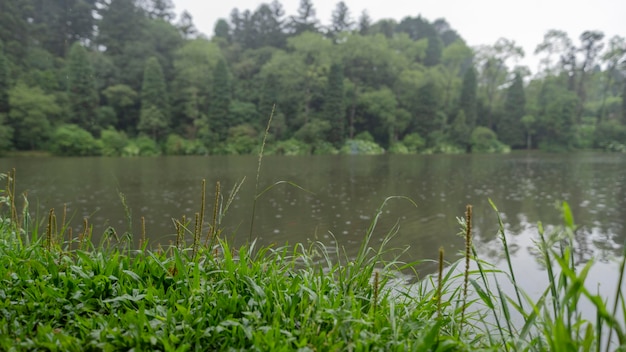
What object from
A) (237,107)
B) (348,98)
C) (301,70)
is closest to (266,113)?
(237,107)

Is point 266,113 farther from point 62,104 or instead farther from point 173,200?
point 173,200

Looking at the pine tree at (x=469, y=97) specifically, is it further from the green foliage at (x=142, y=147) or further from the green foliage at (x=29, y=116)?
the green foliage at (x=29, y=116)

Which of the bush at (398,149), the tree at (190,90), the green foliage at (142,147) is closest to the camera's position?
the green foliage at (142,147)

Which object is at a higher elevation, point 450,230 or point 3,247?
point 3,247

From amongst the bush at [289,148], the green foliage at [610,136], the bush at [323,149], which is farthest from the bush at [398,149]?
the green foliage at [610,136]

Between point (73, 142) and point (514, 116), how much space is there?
3983 centimetres

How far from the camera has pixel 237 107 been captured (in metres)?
35.1

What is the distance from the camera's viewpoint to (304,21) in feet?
163

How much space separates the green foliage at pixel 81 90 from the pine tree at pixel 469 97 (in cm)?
3396

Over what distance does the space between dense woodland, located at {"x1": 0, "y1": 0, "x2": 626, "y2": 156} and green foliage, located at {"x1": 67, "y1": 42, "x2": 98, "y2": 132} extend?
0.09 meters

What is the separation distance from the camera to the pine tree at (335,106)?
116 ft

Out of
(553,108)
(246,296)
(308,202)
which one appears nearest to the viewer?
(246,296)

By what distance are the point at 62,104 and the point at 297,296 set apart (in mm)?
32161

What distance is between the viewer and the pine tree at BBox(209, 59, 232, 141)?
33.4m
